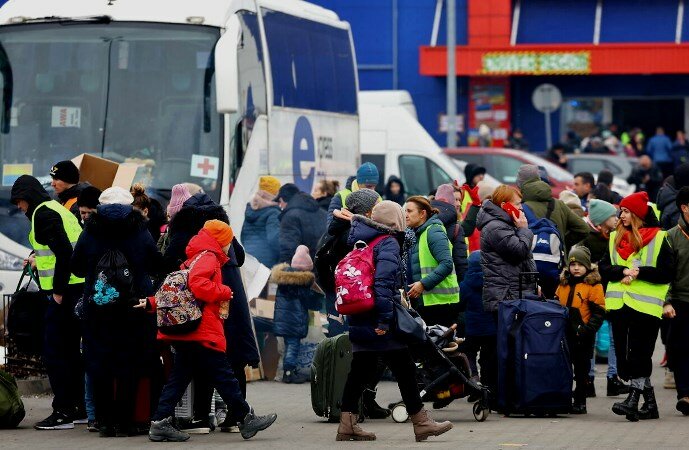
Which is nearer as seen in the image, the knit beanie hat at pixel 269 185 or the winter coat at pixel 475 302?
the winter coat at pixel 475 302

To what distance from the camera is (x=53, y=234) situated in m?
11.1

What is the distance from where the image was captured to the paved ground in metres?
10.4

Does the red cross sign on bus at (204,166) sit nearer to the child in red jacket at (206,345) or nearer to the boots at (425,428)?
the child in red jacket at (206,345)

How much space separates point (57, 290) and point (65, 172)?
3.56 ft

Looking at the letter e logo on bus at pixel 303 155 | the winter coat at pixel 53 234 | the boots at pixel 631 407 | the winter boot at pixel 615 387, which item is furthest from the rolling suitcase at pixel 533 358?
the letter e logo on bus at pixel 303 155

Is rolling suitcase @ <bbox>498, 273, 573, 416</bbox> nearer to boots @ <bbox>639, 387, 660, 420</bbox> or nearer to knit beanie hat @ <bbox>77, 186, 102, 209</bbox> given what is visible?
boots @ <bbox>639, 387, 660, 420</bbox>

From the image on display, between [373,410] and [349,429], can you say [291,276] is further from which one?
[349,429]

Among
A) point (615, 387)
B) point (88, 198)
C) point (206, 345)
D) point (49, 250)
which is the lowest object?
point (615, 387)

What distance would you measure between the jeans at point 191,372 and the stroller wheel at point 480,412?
203cm

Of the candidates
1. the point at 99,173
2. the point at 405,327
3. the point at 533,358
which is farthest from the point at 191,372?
the point at 99,173

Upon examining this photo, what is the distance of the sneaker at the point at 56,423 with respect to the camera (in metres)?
11.4

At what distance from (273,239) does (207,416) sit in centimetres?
457

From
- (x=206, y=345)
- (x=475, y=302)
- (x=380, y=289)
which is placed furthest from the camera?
(x=475, y=302)

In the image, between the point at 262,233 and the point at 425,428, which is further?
the point at 262,233
